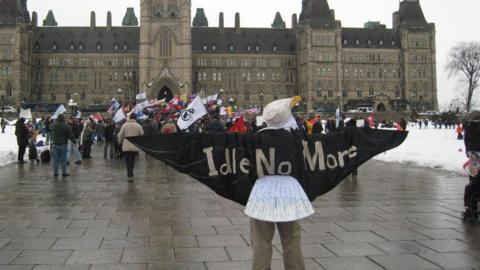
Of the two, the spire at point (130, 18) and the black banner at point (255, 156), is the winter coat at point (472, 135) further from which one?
the spire at point (130, 18)

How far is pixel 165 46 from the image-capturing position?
88.6 m

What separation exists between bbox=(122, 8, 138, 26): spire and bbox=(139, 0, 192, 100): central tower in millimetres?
32256

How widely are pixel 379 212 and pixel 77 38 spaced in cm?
10034

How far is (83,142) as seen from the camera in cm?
2281

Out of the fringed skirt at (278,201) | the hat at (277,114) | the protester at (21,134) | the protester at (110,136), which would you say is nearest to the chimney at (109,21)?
the protester at (110,136)

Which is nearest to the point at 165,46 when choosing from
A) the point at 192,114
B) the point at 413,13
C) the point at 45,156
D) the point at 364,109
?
the point at 364,109

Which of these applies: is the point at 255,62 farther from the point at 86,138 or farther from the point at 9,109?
the point at 86,138

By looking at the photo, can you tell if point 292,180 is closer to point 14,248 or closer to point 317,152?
point 317,152

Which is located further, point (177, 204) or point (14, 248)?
point (177, 204)

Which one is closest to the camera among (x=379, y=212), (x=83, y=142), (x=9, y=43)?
Result: (x=379, y=212)

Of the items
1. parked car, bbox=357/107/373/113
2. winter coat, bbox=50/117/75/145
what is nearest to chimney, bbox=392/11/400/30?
parked car, bbox=357/107/373/113

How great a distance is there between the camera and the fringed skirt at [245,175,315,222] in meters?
4.70

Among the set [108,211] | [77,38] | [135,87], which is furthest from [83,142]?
[77,38]

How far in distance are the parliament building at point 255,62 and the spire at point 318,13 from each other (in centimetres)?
18
